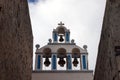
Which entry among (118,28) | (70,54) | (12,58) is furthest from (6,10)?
(70,54)

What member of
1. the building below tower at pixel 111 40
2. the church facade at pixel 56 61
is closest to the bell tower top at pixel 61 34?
the church facade at pixel 56 61

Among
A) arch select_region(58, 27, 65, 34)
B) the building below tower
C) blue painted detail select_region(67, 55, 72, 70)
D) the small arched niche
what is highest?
arch select_region(58, 27, 65, 34)

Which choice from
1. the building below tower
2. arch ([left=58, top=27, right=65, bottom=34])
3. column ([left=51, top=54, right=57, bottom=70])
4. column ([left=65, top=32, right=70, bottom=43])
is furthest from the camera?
column ([left=65, top=32, right=70, bottom=43])

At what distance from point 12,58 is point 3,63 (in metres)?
0.67

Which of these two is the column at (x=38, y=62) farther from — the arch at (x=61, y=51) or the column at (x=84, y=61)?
the column at (x=84, y=61)

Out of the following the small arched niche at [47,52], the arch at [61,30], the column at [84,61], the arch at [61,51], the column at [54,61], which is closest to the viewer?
the arch at [61,51]

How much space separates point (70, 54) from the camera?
15.4 m

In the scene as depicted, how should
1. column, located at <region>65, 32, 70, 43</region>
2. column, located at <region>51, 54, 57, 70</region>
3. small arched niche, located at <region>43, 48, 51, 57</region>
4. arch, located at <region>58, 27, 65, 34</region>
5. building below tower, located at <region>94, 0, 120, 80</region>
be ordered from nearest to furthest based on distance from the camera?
building below tower, located at <region>94, 0, 120, 80</region> < small arched niche, located at <region>43, 48, 51, 57</region> < column, located at <region>51, 54, 57, 70</region> < arch, located at <region>58, 27, 65, 34</region> < column, located at <region>65, 32, 70, 43</region>

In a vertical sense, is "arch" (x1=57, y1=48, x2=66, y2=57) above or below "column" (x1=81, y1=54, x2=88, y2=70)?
above

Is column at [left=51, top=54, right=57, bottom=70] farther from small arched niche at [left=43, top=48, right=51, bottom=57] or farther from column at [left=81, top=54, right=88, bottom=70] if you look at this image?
column at [left=81, top=54, right=88, bottom=70]

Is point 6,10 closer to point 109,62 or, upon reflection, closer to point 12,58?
point 12,58

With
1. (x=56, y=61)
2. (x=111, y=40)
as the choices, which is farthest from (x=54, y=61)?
(x=111, y=40)

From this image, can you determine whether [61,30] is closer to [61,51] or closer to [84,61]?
[61,51]

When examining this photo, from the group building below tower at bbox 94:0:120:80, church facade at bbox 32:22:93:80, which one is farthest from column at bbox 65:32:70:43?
building below tower at bbox 94:0:120:80
